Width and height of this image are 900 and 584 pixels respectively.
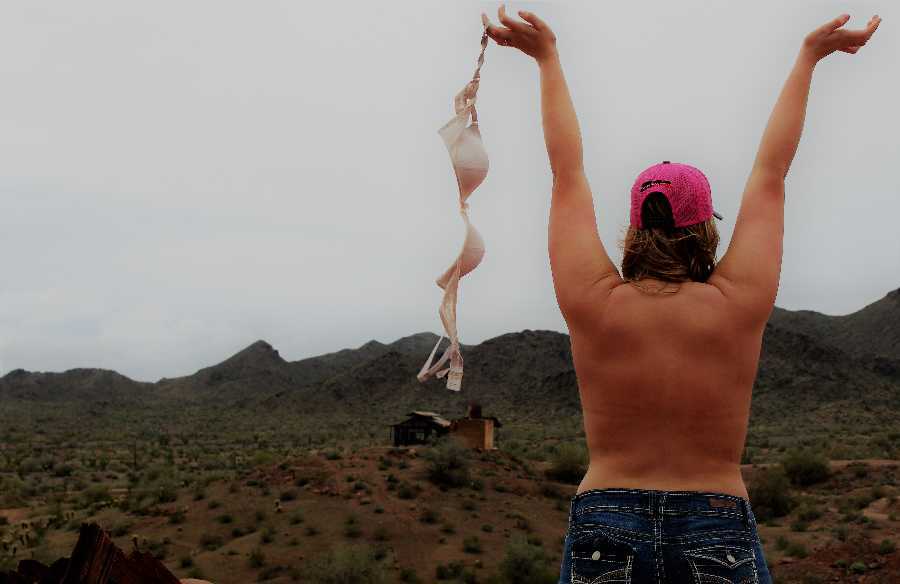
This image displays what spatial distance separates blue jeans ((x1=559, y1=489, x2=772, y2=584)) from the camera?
5.29 feet

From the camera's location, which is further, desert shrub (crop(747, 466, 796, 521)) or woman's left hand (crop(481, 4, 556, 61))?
desert shrub (crop(747, 466, 796, 521))

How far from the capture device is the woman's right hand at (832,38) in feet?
6.68

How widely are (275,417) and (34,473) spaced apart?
4452 centimetres

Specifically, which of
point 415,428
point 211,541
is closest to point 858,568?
point 211,541

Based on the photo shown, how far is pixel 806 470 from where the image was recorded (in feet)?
94.2

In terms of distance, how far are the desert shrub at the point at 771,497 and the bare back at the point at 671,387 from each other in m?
25.5

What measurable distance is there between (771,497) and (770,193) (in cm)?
2649

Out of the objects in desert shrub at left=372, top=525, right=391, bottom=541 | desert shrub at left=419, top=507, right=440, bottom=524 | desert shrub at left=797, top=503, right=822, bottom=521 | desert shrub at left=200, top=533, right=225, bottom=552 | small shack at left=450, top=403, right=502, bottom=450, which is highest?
small shack at left=450, top=403, right=502, bottom=450

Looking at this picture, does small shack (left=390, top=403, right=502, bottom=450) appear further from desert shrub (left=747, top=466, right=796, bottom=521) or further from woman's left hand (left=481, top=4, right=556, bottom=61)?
woman's left hand (left=481, top=4, right=556, bottom=61)

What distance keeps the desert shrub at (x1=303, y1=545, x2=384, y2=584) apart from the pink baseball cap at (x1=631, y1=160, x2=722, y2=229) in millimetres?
14975

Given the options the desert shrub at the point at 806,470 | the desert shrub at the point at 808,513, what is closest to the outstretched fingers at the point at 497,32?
the desert shrub at the point at 808,513

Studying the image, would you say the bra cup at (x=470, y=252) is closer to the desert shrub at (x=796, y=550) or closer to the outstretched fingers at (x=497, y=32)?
the outstretched fingers at (x=497, y=32)

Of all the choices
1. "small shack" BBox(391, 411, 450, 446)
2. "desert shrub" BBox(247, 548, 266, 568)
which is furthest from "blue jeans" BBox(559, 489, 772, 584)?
"small shack" BBox(391, 411, 450, 446)

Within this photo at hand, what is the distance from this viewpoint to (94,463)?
35.5 metres
